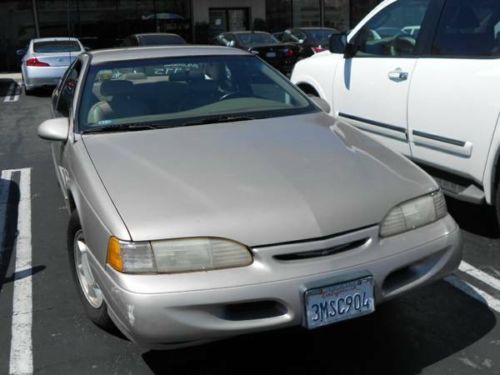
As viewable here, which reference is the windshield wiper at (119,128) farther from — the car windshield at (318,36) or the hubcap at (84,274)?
the car windshield at (318,36)

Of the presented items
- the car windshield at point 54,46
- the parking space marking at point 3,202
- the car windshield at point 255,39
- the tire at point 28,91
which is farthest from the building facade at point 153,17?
the parking space marking at point 3,202

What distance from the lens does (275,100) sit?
4129 mm

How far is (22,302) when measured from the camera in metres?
3.69

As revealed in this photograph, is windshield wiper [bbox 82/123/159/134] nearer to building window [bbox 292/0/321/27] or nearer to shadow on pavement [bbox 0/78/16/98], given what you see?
shadow on pavement [bbox 0/78/16/98]

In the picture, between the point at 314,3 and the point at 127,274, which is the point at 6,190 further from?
the point at 314,3

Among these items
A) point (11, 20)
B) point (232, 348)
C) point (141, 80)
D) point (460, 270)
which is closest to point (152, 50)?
point (141, 80)

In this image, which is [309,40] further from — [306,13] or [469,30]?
[469,30]

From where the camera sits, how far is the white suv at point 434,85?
13.2ft

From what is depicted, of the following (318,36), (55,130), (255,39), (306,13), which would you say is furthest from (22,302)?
(306,13)

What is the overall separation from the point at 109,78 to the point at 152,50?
0.48m

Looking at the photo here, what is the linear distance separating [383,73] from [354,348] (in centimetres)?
257

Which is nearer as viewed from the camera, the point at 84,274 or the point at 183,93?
the point at 84,274

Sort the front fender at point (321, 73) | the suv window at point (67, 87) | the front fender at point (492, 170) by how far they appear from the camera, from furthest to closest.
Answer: the front fender at point (321, 73) < the suv window at point (67, 87) < the front fender at point (492, 170)

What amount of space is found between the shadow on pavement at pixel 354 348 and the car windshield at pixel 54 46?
505 inches
